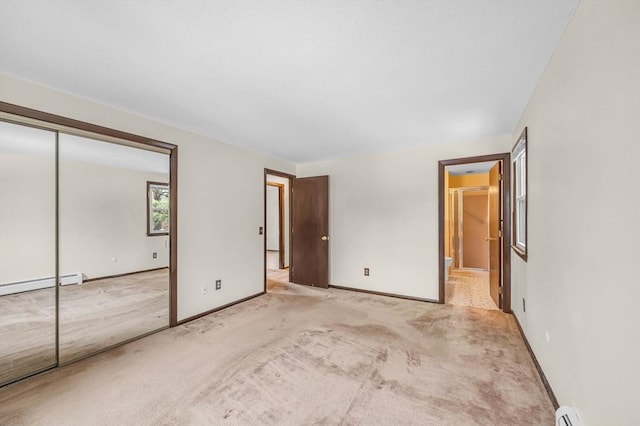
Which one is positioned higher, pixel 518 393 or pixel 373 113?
pixel 373 113

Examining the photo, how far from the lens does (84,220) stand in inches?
97.7

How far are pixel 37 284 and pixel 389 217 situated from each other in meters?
4.01

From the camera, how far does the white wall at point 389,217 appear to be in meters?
3.82

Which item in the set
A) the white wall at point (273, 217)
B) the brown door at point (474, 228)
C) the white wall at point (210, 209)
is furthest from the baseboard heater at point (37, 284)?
the brown door at point (474, 228)

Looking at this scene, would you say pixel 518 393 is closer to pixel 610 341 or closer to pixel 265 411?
pixel 610 341

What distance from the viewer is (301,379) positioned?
6.53ft

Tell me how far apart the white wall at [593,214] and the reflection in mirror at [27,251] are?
142 inches

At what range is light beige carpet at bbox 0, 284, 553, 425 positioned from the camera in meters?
1.63

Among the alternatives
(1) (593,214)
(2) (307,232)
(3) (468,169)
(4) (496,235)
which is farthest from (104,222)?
(3) (468,169)

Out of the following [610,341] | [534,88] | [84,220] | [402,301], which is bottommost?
[402,301]

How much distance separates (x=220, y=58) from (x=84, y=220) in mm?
2043

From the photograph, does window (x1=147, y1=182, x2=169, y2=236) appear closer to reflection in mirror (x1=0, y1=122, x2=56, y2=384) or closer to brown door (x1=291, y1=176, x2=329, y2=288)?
reflection in mirror (x1=0, y1=122, x2=56, y2=384)

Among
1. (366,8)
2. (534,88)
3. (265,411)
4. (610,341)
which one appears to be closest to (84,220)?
(265,411)

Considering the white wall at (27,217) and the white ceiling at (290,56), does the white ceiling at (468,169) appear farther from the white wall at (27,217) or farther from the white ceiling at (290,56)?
the white wall at (27,217)
